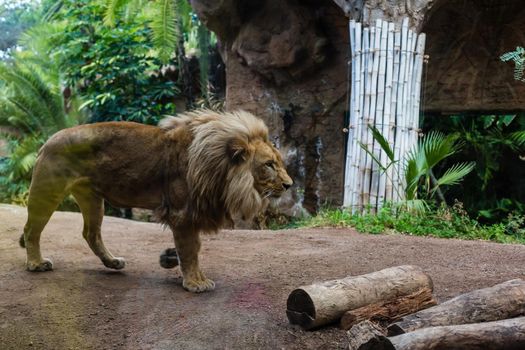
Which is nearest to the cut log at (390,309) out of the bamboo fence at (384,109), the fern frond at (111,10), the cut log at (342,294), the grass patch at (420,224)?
the cut log at (342,294)

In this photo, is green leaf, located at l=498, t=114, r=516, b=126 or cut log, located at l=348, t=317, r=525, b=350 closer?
cut log, located at l=348, t=317, r=525, b=350

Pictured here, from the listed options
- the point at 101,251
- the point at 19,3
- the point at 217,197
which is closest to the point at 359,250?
the point at 217,197

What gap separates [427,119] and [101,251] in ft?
31.2

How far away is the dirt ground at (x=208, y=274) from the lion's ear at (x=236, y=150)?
96 cm

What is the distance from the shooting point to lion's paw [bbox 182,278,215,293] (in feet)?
14.4

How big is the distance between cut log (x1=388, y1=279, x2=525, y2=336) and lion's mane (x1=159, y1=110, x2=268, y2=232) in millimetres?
1456

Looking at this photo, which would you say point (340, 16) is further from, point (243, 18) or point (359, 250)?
point (359, 250)

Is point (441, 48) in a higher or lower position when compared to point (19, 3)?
higher

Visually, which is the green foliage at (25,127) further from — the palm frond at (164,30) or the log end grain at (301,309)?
the palm frond at (164,30)

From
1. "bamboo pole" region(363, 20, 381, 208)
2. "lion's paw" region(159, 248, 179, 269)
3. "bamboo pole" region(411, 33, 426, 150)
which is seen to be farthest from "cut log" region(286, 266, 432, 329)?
"bamboo pole" region(411, 33, 426, 150)

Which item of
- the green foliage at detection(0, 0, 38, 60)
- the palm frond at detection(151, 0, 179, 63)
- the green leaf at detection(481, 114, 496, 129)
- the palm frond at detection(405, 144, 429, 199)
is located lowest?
the palm frond at detection(405, 144, 429, 199)

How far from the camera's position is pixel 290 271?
4941 mm

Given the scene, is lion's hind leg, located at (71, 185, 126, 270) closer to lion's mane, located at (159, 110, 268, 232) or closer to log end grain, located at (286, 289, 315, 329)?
lion's mane, located at (159, 110, 268, 232)

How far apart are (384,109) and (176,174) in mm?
4054
